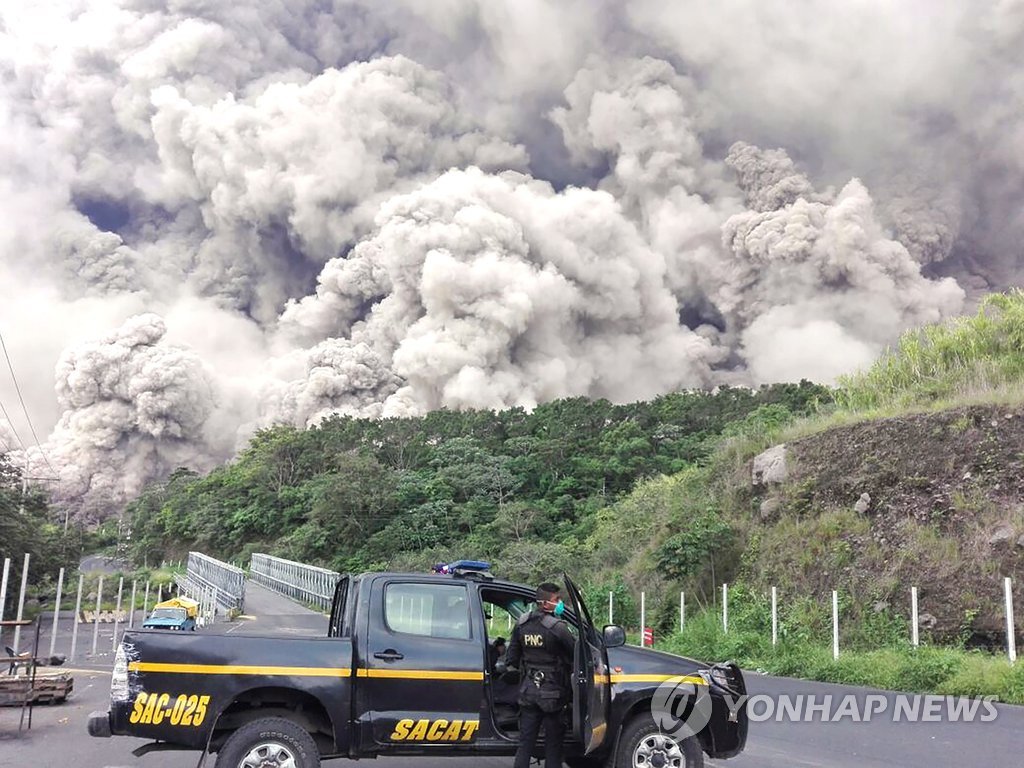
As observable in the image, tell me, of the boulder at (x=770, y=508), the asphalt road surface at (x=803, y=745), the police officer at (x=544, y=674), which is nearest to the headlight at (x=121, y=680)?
the asphalt road surface at (x=803, y=745)

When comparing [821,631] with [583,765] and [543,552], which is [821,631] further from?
[543,552]

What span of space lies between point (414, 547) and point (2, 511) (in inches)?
826

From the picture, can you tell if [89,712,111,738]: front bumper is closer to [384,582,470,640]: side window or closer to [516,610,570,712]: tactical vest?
[384,582,470,640]: side window

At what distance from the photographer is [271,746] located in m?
5.32

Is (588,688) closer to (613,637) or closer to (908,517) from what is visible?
(613,637)

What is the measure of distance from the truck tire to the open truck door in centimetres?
172

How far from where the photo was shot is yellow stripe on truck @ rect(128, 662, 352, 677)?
5246mm

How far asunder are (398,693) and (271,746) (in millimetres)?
852

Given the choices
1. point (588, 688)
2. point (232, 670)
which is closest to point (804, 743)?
point (588, 688)

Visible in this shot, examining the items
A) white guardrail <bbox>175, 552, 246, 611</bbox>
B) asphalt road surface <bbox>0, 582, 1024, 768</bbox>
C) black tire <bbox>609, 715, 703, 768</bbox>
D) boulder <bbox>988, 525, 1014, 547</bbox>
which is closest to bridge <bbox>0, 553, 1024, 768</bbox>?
asphalt road surface <bbox>0, 582, 1024, 768</bbox>

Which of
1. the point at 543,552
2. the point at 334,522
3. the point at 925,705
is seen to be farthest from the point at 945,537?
the point at 334,522

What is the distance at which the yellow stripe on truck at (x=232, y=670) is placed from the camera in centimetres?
525

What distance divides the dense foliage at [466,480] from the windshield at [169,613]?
12615 mm

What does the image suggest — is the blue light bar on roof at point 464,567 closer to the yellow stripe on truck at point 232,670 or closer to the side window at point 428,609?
the side window at point 428,609
